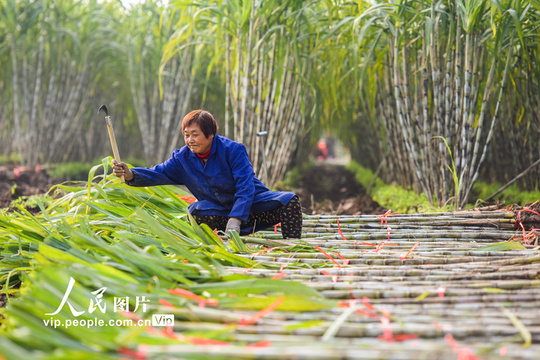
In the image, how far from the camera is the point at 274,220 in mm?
2293

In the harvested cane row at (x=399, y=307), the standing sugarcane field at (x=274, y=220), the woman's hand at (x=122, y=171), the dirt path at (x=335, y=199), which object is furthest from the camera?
the dirt path at (x=335, y=199)

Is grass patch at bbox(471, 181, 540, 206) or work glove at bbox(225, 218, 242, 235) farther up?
work glove at bbox(225, 218, 242, 235)

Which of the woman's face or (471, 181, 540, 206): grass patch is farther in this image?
(471, 181, 540, 206): grass patch

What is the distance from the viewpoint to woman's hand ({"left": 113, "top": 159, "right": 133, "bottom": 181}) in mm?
2018

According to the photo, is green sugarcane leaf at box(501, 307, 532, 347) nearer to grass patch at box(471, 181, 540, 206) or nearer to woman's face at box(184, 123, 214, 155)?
woman's face at box(184, 123, 214, 155)

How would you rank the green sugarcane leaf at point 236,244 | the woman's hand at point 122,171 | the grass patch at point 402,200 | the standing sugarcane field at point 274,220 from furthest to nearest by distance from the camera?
the grass patch at point 402,200, the woman's hand at point 122,171, the green sugarcane leaf at point 236,244, the standing sugarcane field at point 274,220

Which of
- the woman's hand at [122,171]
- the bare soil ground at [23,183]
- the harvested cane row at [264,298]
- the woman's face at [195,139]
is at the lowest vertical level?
the bare soil ground at [23,183]

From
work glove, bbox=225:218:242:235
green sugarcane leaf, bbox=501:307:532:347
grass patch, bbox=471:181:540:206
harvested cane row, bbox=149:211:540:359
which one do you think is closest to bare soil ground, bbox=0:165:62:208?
work glove, bbox=225:218:242:235

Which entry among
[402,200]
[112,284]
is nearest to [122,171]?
[112,284]

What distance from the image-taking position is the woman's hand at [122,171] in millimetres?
2018

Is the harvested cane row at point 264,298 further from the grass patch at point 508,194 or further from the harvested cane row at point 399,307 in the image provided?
the grass patch at point 508,194

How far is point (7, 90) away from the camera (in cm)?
543

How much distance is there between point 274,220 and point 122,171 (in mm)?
747

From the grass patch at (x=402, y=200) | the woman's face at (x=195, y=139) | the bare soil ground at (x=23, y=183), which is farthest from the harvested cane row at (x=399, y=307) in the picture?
the bare soil ground at (x=23, y=183)
